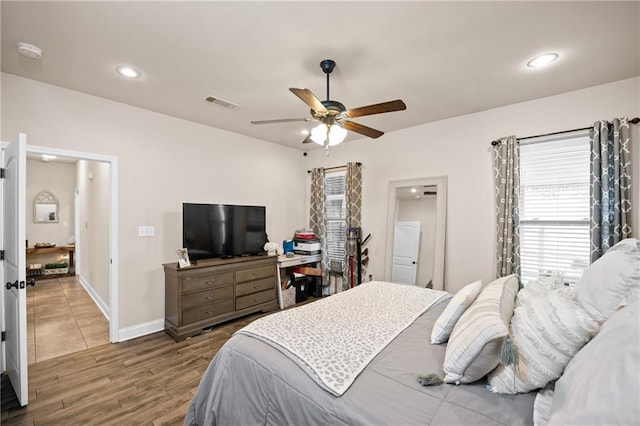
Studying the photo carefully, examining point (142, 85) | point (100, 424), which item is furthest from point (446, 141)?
point (100, 424)

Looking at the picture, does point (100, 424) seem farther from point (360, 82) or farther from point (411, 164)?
point (411, 164)

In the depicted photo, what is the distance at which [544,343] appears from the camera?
112cm

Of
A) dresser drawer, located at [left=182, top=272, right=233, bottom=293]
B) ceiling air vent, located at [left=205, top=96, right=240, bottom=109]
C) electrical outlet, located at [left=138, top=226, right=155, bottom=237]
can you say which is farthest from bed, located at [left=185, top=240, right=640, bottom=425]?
ceiling air vent, located at [left=205, top=96, right=240, bottom=109]

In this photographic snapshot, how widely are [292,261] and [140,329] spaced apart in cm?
217

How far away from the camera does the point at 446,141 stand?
12.3ft

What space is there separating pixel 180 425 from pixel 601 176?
409 cm

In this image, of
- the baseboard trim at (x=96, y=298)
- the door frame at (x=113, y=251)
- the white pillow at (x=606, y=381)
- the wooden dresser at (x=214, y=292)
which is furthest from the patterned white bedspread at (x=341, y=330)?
the baseboard trim at (x=96, y=298)

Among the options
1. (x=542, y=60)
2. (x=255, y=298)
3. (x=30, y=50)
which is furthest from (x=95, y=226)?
(x=542, y=60)

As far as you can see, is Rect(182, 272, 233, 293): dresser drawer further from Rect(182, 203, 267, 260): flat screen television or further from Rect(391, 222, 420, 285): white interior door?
Rect(391, 222, 420, 285): white interior door

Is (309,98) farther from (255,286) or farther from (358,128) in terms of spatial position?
(255,286)

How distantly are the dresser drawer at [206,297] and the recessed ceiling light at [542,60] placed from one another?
13.0 ft

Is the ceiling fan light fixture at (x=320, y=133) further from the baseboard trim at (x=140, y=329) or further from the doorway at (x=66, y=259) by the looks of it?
the baseboard trim at (x=140, y=329)

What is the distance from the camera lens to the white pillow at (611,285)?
1.09 metres

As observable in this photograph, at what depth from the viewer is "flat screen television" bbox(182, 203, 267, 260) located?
3625 millimetres
